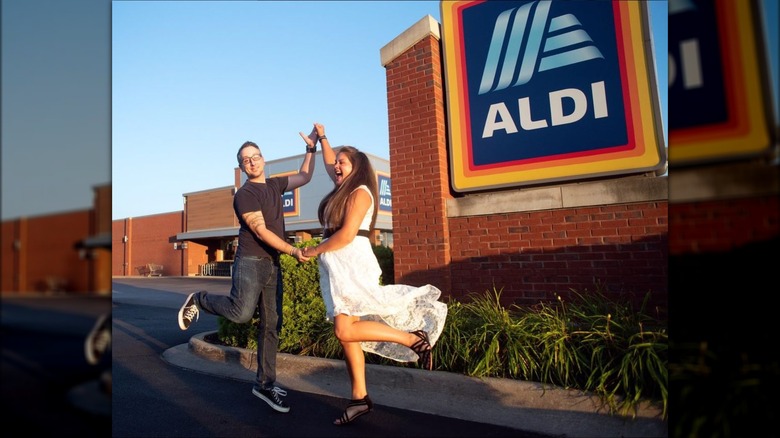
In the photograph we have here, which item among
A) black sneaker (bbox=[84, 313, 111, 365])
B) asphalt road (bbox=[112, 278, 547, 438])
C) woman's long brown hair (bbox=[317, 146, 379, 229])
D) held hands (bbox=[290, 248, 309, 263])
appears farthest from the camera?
woman's long brown hair (bbox=[317, 146, 379, 229])

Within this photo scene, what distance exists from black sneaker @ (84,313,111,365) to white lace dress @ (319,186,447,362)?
243cm

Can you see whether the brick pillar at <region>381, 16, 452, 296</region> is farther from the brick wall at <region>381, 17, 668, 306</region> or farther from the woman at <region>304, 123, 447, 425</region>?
the woman at <region>304, 123, 447, 425</region>

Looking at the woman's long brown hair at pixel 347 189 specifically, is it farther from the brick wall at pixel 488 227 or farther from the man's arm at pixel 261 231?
the brick wall at pixel 488 227

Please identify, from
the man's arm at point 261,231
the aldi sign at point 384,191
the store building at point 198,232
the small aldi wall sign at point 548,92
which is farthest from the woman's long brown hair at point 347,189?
the store building at point 198,232

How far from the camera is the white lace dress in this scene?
11.3 feet

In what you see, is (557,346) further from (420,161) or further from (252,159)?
(420,161)

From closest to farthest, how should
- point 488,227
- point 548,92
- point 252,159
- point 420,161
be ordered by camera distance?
point 252,159, point 548,92, point 488,227, point 420,161

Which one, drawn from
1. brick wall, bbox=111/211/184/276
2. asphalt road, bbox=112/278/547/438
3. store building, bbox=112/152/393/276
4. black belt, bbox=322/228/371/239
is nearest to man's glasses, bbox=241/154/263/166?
black belt, bbox=322/228/371/239

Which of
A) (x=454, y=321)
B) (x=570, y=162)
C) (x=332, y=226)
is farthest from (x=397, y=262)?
(x=332, y=226)

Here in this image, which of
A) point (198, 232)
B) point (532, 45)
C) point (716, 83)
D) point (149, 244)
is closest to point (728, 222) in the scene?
point (716, 83)

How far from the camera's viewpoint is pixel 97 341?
0.99 metres

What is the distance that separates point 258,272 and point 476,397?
1871 millimetres

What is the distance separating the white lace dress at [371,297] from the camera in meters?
3.44

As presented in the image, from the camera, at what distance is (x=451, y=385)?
3.81m
